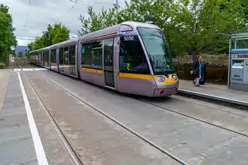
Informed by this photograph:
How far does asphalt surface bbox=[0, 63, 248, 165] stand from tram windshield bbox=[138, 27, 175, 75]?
1340 mm

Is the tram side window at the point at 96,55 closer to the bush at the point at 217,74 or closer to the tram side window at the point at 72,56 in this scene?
the tram side window at the point at 72,56

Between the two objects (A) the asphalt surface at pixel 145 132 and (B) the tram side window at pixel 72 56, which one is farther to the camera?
(B) the tram side window at pixel 72 56

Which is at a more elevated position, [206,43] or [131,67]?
[206,43]

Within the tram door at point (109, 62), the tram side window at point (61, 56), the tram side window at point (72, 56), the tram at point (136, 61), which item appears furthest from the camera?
the tram side window at point (61, 56)

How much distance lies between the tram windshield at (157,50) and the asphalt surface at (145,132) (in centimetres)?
134

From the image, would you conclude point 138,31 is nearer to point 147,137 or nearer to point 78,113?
point 78,113

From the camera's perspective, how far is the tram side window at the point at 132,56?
26.6 feet

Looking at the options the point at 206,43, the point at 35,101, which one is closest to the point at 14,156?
the point at 35,101

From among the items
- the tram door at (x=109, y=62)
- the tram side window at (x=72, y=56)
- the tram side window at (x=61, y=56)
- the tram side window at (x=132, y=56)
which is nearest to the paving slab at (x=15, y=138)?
the tram door at (x=109, y=62)

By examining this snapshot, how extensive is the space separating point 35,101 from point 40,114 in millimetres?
2098

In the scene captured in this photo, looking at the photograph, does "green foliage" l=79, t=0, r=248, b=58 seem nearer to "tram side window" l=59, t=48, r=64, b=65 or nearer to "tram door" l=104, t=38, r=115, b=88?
"tram door" l=104, t=38, r=115, b=88

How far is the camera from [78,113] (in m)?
6.64

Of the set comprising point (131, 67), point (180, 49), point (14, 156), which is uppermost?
point (180, 49)

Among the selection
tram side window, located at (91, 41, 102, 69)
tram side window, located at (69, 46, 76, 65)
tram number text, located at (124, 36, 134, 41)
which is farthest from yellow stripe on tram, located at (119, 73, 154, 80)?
tram side window, located at (69, 46, 76, 65)
